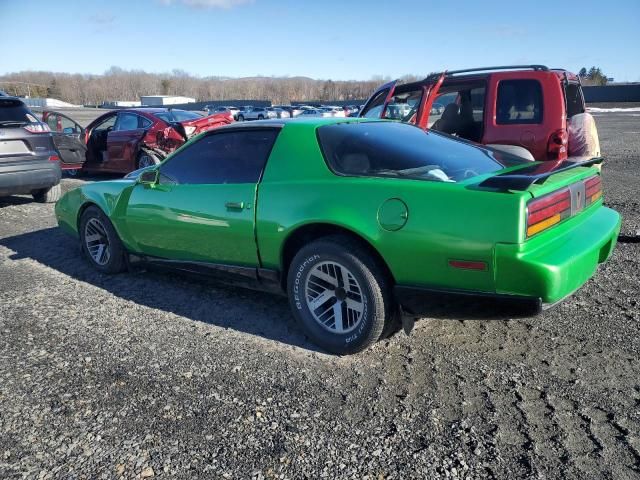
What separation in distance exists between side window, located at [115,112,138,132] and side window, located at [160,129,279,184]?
6297 mm

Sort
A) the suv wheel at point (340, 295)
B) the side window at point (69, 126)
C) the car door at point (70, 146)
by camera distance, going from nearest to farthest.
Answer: the suv wheel at point (340, 295), the car door at point (70, 146), the side window at point (69, 126)

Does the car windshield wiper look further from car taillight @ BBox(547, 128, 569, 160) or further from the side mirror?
car taillight @ BBox(547, 128, 569, 160)

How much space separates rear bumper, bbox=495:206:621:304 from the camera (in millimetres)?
2592

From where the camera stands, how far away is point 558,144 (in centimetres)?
574

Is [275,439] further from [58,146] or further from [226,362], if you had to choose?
[58,146]

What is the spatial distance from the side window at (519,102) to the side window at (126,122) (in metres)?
6.77

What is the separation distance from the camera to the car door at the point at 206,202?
363cm

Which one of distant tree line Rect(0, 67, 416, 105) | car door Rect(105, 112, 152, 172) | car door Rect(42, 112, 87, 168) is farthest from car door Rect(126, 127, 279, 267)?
distant tree line Rect(0, 67, 416, 105)

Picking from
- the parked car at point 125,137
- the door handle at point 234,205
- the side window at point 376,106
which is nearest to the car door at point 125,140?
the parked car at point 125,137

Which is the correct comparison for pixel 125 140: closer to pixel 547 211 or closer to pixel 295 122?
pixel 295 122

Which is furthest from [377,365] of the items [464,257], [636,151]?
[636,151]

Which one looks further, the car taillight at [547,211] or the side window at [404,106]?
the side window at [404,106]

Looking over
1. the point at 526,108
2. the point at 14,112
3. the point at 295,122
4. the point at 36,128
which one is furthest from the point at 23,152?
the point at 526,108

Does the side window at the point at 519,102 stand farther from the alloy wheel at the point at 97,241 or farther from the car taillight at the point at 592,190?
the alloy wheel at the point at 97,241
